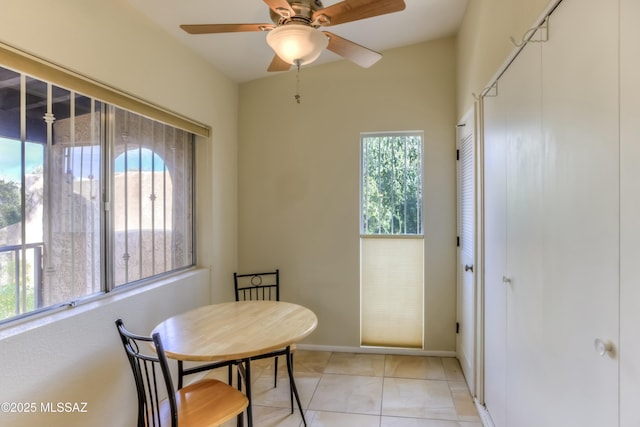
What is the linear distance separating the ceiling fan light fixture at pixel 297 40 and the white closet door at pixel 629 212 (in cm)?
102

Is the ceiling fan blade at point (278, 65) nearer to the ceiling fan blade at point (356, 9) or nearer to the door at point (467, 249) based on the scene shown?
the ceiling fan blade at point (356, 9)

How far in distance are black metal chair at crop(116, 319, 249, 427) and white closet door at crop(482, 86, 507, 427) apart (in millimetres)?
1393

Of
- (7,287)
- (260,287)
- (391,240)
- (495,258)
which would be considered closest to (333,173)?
(391,240)

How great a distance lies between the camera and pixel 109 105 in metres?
1.97

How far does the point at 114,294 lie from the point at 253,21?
6.44ft

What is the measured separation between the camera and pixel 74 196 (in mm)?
1787

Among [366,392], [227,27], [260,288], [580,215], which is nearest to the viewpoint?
[580,215]

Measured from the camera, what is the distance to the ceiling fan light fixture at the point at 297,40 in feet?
4.68

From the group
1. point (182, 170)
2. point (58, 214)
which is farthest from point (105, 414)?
point (182, 170)

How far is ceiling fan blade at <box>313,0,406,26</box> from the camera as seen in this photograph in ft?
4.56

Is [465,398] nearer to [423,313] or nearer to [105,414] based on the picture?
[423,313]

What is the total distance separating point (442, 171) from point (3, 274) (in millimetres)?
2978

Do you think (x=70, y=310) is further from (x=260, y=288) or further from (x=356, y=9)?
(x=356, y=9)

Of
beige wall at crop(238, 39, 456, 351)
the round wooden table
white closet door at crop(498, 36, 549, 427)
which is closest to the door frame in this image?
white closet door at crop(498, 36, 549, 427)
